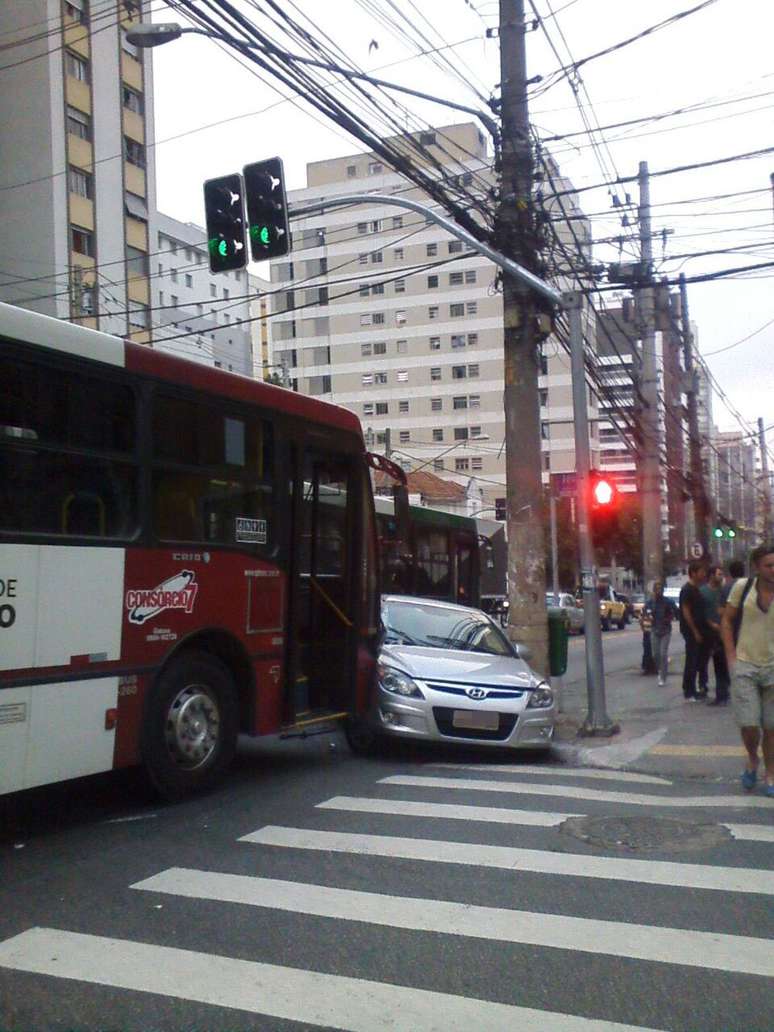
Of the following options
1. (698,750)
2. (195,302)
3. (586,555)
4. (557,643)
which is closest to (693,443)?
(195,302)

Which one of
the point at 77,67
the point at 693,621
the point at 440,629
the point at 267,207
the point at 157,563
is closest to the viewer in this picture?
the point at 157,563

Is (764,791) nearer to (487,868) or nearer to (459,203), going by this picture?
(487,868)

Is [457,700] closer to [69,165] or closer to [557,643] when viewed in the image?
[557,643]

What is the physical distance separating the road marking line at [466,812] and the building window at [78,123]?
33.4m

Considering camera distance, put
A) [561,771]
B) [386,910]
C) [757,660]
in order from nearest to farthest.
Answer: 1. [386,910]
2. [757,660]
3. [561,771]

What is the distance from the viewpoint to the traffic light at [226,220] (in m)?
12.1

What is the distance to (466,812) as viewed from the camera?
755cm

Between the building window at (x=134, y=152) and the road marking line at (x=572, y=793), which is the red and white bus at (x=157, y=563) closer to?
the road marking line at (x=572, y=793)

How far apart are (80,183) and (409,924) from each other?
118ft

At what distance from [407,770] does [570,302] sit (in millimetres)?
5656

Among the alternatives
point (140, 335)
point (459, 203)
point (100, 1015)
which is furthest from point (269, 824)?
point (140, 335)

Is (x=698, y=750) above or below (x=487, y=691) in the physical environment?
below

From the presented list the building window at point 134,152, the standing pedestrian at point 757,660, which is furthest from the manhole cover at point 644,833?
the building window at point 134,152

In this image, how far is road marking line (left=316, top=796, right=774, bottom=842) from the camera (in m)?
7.03
